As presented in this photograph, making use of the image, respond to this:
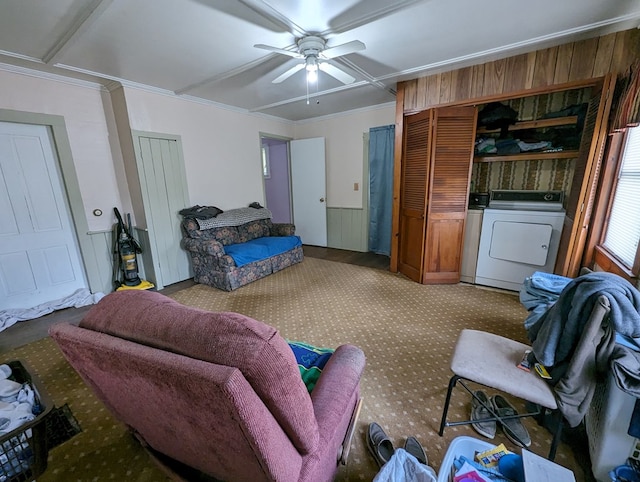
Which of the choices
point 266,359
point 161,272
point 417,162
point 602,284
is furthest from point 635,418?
point 161,272

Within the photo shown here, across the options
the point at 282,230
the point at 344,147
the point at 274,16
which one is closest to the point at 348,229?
the point at 282,230

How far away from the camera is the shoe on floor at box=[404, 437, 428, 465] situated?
1.27 m

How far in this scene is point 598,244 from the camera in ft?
7.76

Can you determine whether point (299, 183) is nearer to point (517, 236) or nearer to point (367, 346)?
point (517, 236)

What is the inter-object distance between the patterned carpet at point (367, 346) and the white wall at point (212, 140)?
1.46m

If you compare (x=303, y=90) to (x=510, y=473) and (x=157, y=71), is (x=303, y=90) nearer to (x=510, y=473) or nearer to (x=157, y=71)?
(x=157, y=71)

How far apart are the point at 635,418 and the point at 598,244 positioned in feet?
6.22

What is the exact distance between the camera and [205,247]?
3307 millimetres

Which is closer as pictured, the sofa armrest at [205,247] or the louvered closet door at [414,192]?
the louvered closet door at [414,192]

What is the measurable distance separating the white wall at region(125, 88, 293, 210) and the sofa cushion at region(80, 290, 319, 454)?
3.13 metres

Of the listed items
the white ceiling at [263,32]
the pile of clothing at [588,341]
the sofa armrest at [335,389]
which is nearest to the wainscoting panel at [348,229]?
the white ceiling at [263,32]

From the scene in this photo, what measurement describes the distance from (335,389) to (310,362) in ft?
1.34

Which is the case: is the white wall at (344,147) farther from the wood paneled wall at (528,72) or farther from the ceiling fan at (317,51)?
the ceiling fan at (317,51)

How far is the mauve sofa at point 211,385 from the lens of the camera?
0.61 metres
